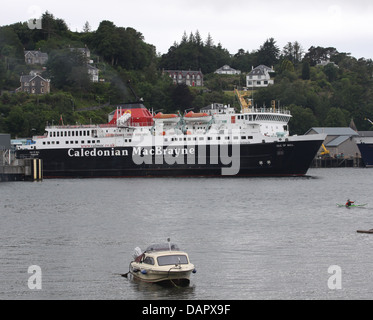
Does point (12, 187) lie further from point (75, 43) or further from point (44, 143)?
point (75, 43)

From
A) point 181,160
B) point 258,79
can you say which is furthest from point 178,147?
point 258,79

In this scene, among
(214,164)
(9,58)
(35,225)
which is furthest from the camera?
(9,58)

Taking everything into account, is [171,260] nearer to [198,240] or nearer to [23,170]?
[198,240]

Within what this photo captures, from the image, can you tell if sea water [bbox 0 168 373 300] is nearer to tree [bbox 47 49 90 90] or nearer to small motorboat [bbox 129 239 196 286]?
small motorboat [bbox 129 239 196 286]

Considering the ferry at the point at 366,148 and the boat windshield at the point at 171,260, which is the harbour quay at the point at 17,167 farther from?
the boat windshield at the point at 171,260

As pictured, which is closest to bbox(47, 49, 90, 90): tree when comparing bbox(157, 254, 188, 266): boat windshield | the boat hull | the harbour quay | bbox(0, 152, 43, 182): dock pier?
the harbour quay

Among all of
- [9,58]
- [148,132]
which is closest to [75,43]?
[9,58]

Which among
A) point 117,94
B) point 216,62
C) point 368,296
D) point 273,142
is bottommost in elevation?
point 368,296

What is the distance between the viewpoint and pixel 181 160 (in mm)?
75562

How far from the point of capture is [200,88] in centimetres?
15200

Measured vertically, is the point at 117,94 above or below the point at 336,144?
above

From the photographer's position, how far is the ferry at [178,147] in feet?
237

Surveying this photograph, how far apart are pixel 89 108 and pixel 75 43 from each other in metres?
32.2

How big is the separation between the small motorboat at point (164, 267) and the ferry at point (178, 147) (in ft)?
157
